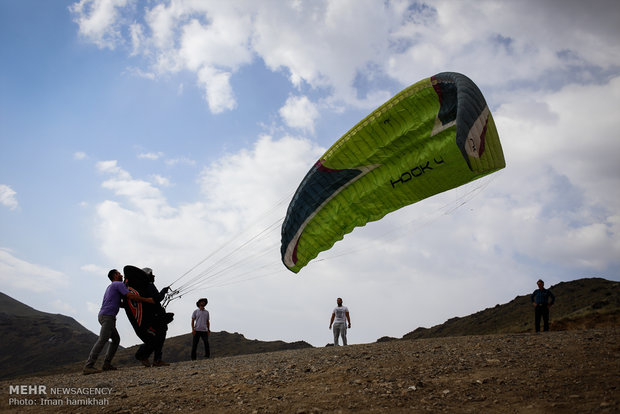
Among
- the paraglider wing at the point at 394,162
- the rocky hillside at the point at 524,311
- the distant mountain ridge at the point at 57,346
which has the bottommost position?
the distant mountain ridge at the point at 57,346


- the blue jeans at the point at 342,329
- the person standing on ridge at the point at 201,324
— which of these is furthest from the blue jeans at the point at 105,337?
the blue jeans at the point at 342,329

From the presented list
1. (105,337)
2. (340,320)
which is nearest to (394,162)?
(340,320)

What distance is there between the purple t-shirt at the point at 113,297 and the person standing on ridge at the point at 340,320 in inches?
226

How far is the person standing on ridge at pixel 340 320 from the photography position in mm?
11406

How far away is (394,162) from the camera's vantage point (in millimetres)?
9141

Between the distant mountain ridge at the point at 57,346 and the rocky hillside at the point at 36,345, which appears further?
the rocky hillside at the point at 36,345

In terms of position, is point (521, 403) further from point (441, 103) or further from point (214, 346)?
point (214, 346)

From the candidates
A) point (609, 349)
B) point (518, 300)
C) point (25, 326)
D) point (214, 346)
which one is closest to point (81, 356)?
point (25, 326)

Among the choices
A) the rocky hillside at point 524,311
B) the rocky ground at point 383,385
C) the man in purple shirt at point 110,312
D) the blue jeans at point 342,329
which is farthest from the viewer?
the rocky hillside at point 524,311

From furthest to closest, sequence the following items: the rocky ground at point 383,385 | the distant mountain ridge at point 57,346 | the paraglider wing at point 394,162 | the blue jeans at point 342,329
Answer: the distant mountain ridge at point 57,346 → the blue jeans at point 342,329 → the paraglider wing at point 394,162 → the rocky ground at point 383,385

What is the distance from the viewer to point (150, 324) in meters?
7.72

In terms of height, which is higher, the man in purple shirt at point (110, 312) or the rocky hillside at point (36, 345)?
the man in purple shirt at point (110, 312)

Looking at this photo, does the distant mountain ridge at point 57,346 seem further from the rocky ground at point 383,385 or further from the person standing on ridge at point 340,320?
the rocky ground at point 383,385

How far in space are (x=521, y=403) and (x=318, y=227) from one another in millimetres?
6150
